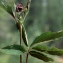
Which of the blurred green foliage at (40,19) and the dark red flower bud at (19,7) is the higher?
the dark red flower bud at (19,7)

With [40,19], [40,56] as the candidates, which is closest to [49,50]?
[40,56]

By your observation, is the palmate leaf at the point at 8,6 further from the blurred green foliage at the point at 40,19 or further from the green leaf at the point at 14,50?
the blurred green foliage at the point at 40,19

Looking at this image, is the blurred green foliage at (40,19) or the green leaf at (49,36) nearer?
the green leaf at (49,36)

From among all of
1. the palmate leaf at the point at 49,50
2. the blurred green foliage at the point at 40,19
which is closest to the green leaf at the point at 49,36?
the palmate leaf at the point at 49,50

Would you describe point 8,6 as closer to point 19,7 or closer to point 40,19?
point 19,7

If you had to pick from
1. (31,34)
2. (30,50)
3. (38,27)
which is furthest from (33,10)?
(30,50)

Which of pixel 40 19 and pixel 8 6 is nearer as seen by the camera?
pixel 8 6

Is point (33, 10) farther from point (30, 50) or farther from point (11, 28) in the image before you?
point (30, 50)

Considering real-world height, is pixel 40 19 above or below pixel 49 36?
below
